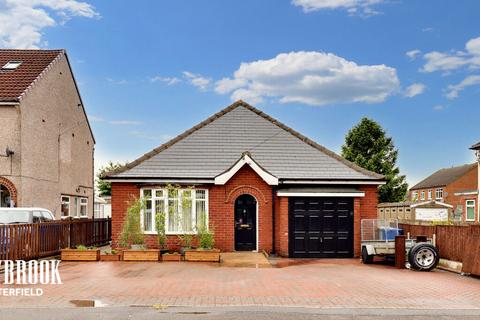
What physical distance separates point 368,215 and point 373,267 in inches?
158

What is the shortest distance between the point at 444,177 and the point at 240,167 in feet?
201

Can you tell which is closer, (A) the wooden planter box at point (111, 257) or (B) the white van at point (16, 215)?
(A) the wooden planter box at point (111, 257)

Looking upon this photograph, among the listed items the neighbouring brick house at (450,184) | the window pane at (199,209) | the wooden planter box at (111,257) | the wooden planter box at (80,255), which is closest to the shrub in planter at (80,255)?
the wooden planter box at (80,255)

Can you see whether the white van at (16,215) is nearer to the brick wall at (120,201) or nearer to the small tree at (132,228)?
the brick wall at (120,201)

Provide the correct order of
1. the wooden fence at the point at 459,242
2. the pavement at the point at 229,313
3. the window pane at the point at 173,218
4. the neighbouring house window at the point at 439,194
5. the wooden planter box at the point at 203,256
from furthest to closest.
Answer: the neighbouring house window at the point at 439,194 < the window pane at the point at 173,218 < the wooden planter box at the point at 203,256 < the wooden fence at the point at 459,242 < the pavement at the point at 229,313

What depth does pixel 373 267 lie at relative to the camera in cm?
1755

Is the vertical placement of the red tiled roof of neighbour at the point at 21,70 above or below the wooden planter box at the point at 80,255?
above

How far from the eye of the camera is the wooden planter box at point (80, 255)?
18.2 meters

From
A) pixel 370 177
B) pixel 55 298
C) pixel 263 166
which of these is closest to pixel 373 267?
pixel 370 177

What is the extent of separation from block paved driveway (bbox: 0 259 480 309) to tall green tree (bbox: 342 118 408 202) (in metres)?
41.3

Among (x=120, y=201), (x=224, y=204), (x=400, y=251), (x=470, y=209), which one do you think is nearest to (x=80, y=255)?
(x=120, y=201)

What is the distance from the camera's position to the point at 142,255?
1825cm

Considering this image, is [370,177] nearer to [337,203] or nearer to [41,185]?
[337,203]

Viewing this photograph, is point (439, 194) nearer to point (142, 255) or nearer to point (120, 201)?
point (120, 201)
